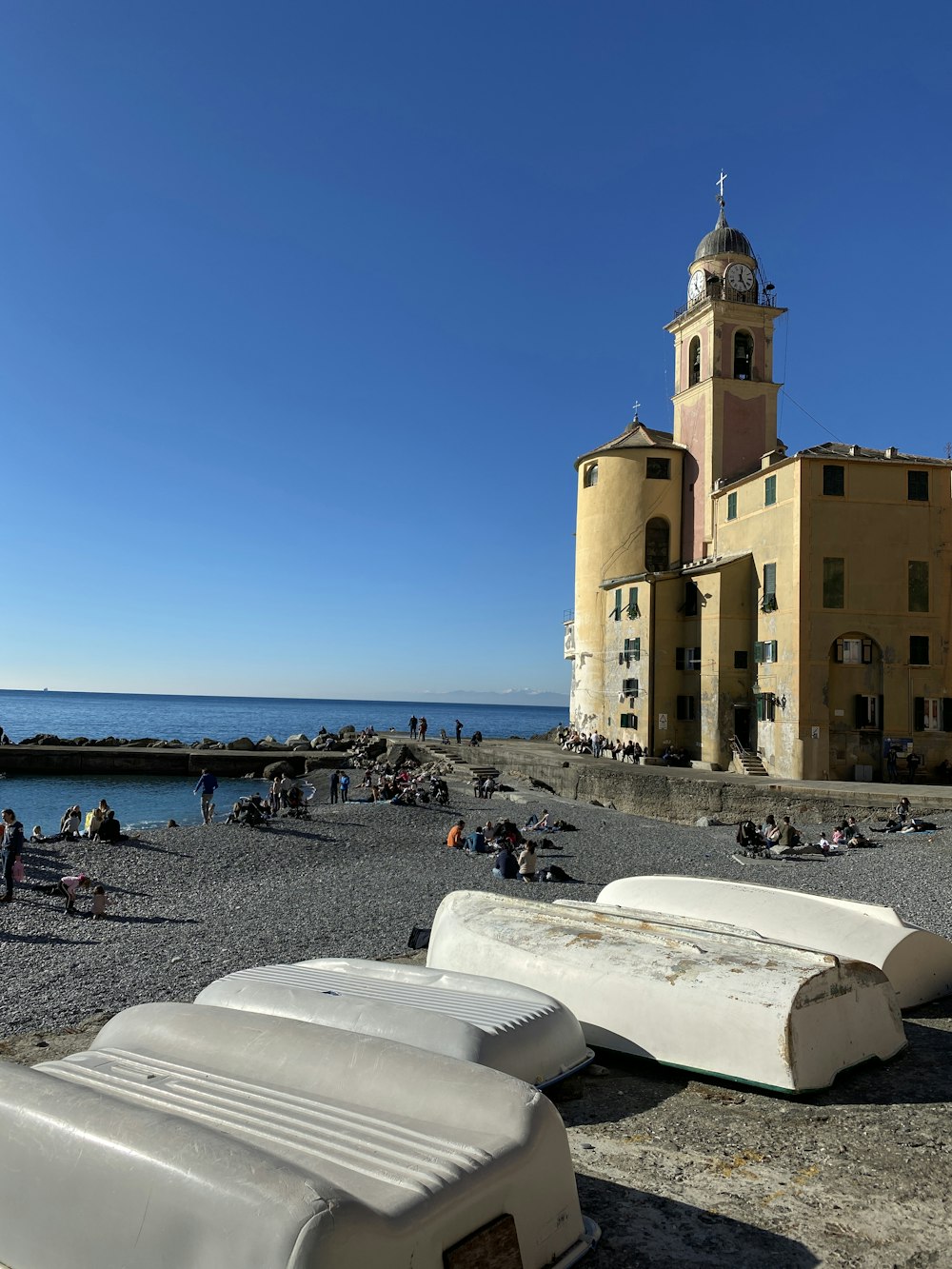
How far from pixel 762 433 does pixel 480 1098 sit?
35160 mm

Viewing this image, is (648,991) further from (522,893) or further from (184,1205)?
(522,893)

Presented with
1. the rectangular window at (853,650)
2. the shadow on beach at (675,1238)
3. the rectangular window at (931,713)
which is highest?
the rectangular window at (853,650)

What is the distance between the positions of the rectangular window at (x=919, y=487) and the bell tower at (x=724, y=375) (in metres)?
7.29

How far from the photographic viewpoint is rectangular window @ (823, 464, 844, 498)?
2866 cm

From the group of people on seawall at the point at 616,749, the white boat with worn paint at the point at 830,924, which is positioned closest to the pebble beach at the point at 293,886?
the white boat with worn paint at the point at 830,924

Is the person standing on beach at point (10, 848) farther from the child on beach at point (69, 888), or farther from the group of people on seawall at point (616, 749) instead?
the group of people on seawall at point (616, 749)

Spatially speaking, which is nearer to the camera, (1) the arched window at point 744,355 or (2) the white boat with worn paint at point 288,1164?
(2) the white boat with worn paint at point 288,1164

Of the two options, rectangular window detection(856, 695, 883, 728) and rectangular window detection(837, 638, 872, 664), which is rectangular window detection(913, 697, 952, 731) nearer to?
rectangular window detection(856, 695, 883, 728)

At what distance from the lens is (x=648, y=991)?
6.53 metres

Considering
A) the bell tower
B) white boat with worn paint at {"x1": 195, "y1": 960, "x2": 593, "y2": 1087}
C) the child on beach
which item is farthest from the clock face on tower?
white boat with worn paint at {"x1": 195, "y1": 960, "x2": 593, "y2": 1087}

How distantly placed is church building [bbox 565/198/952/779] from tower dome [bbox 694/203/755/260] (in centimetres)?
9

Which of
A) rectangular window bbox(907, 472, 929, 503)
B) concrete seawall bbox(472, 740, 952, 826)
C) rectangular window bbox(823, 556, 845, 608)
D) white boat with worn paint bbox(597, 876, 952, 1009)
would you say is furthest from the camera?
rectangular window bbox(907, 472, 929, 503)

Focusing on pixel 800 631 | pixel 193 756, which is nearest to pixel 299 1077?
pixel 800 631

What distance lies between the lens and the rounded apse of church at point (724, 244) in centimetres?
3638
